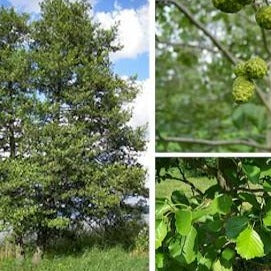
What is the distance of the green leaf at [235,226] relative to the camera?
1.75 m

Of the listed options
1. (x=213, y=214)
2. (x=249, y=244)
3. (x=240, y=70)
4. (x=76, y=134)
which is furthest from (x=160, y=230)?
(x=76, y=134)

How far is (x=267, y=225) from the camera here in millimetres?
1784

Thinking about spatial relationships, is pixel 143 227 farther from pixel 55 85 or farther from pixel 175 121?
pixel 175 121

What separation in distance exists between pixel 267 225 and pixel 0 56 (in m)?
1.32

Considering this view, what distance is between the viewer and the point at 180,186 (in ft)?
6.88

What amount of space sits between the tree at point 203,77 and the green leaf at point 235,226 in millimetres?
1144

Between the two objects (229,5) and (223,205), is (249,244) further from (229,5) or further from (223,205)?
(229,5)

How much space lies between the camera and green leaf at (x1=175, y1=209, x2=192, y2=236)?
1768mm

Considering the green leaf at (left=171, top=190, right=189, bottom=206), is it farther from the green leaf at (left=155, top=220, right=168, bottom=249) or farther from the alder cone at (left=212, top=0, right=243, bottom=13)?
the alder cone at (left=212, top=0, right=243, bottom=13)

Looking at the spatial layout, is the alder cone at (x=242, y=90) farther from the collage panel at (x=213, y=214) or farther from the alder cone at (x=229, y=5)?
the collage panel at (x=213, y=214)

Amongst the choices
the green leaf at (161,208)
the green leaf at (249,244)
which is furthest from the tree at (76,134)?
the green leaf at (249,244)

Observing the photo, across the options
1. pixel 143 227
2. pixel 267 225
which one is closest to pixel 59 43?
pixel 143 227

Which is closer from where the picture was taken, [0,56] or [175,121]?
[0,56]

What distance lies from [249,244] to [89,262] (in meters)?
0.90
